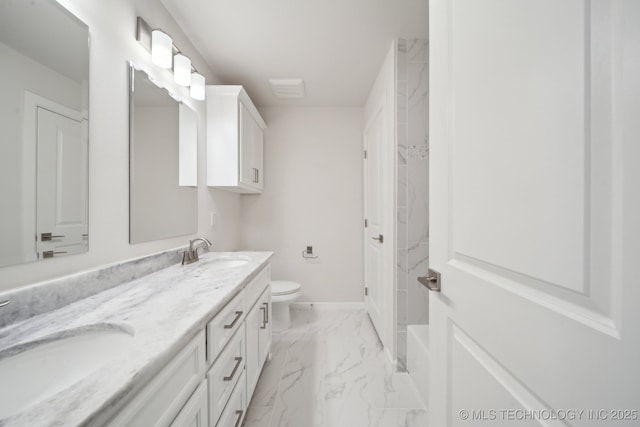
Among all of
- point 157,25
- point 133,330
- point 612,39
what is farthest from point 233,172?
point 612,39

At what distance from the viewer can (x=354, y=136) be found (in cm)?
276

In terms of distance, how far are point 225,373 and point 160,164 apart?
118 cm

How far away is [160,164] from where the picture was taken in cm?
139

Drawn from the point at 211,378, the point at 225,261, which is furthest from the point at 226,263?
the point at 211,378

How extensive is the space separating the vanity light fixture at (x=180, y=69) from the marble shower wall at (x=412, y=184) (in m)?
1.42

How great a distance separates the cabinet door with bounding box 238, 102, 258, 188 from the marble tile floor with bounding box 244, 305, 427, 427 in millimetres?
1494

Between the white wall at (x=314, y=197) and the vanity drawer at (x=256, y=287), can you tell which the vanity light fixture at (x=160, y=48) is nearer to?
the vanity drawer at (x=256, y=287)

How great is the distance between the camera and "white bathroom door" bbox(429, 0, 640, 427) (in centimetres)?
31

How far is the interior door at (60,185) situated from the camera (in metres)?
0.78

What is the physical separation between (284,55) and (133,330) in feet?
6.70

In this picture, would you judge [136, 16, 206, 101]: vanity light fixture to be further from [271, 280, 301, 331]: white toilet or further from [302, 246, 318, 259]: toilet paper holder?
[302, 246, 318, 259]: toilet paper holder

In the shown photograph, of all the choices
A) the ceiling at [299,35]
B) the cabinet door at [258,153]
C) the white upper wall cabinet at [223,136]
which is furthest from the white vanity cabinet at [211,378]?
the ceiling at [299,35]

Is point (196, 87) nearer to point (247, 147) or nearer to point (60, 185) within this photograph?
point (247, 147)

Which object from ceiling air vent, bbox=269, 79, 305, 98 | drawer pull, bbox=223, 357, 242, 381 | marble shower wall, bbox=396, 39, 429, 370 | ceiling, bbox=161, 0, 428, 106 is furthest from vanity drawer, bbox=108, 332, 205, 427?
ceiling air vent, bbox=269, 79, 305, 98
